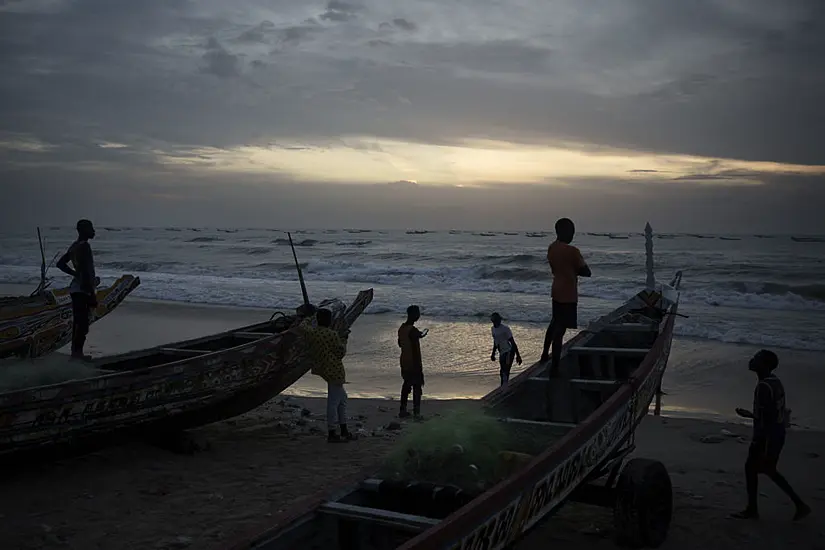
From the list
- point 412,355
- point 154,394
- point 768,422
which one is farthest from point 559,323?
point 154,394

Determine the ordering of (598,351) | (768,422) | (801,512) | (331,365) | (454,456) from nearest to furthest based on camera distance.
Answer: (454,456) < (768,422) < (801,512) < (598,351) < (331,365)

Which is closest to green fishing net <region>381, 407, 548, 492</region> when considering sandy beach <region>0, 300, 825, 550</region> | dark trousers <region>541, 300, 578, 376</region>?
sandy beach <region>0, 300, 825, 550</region>

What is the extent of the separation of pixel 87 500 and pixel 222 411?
1.99 m

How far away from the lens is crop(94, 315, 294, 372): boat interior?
8266 mm

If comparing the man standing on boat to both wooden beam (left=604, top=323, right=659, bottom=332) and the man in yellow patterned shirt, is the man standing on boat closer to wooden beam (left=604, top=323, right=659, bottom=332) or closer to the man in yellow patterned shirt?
the man in yellow patterned shirt

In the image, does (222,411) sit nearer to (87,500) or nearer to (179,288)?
(87,500)

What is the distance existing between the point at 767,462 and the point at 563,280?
236cm

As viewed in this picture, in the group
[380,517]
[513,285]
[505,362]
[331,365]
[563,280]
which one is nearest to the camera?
[380,517]

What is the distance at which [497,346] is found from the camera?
1045 centimetres

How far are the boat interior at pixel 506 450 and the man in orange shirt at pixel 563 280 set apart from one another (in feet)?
1.16

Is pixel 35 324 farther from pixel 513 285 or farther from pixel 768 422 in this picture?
pixel 513 285

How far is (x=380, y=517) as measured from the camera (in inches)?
143

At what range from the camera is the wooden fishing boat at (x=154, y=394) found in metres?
6.17

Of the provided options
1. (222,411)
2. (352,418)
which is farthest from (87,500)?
(352,418)
